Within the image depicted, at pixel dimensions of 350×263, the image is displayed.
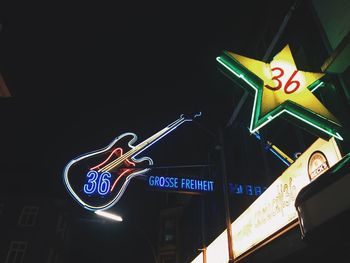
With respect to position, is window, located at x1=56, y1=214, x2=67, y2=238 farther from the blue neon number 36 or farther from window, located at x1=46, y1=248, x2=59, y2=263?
the blue neon number 36

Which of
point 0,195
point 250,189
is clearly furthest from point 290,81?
point 0,195

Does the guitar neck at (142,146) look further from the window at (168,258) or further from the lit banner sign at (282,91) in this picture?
the window at (168,258)

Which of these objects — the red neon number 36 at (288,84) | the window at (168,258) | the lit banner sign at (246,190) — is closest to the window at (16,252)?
the window at (168,258)

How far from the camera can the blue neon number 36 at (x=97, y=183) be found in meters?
10.3

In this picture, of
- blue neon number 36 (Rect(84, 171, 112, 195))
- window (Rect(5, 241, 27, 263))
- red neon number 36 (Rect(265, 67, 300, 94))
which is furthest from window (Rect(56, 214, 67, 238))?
red neon number 36 (Rect(265, 67, 300, 94))

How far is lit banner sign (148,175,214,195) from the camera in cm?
958

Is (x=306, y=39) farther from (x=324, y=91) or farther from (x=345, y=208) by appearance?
(x=345, y=208)

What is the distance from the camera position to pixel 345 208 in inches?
142

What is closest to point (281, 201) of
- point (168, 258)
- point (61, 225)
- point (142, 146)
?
point (142, 146)

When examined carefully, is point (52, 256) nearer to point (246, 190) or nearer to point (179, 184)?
point (179, 184)

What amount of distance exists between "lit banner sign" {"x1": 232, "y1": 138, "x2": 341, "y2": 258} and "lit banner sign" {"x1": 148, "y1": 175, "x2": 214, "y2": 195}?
2.00 meters

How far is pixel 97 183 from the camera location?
10469 millimetres

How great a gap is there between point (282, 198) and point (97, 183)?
6479 millimetres

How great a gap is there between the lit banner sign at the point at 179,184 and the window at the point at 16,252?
90.8ft
